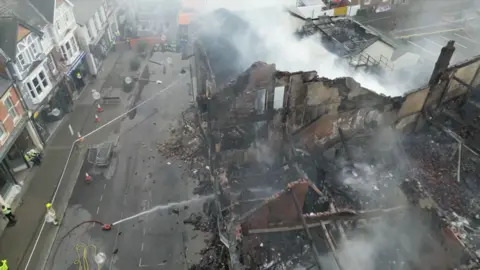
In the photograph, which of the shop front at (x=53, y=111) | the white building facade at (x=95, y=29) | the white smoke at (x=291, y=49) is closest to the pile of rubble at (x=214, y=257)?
the white smoke at (x=291, y=49)

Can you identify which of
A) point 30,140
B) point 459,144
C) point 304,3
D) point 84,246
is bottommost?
point 84,246

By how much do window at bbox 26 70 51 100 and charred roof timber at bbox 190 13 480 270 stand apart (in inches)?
361

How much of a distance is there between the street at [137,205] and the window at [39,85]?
4670 mm

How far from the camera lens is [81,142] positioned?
20047mm

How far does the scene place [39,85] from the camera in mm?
19609

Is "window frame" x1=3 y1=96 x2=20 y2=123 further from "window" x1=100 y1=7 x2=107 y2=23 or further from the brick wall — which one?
"window" x1=100 y1=7 x2=107 y2=23

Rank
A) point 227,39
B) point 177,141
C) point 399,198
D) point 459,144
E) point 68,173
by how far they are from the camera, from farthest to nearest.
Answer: point 227,39
point 177,141
point 68,173
point 459,144
point 399,198

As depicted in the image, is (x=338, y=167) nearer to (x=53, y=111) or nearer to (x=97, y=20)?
(x=53, y=111)

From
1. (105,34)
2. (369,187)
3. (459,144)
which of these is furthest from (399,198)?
(105,34)

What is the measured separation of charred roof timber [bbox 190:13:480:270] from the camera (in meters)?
12.2

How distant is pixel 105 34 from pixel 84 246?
19.3 meters

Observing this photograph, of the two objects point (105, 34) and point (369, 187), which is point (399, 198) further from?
point (105, 34)

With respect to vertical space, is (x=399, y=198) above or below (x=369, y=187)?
above

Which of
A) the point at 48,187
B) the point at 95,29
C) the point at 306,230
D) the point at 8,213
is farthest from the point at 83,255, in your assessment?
the point at 95,29
